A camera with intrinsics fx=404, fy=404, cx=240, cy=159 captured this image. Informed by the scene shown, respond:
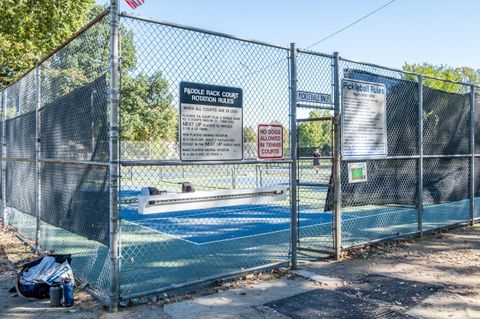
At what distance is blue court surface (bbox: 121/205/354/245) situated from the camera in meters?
9.13

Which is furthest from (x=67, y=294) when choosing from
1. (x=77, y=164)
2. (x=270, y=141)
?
(x=270, y=141)

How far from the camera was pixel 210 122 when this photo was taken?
16.6 feet

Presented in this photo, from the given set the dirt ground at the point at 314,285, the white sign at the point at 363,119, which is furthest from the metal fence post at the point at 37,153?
the white sign at the point at 363,119

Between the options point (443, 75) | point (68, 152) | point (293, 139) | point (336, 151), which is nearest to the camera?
point (68, 152)

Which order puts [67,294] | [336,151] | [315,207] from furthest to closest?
[315,207] < [336,151] < [67,294]

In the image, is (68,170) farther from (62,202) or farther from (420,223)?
(420,223)

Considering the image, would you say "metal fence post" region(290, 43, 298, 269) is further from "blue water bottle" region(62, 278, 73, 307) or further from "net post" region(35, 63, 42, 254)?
"net post" region(35, 63, 42, 254)

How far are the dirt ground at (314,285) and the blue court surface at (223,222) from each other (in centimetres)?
282

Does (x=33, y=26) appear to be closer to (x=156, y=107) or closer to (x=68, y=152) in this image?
(x=68, y=152)

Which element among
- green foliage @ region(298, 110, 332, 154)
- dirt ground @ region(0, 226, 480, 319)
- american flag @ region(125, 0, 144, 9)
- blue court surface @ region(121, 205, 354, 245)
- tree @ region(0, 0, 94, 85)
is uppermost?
tree @ region(0, 0, 94, 85)

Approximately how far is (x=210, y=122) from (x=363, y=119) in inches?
127

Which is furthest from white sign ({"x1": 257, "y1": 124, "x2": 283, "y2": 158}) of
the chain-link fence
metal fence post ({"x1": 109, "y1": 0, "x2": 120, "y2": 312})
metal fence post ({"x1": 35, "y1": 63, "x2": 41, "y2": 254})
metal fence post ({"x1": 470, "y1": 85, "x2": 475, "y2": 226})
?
metal fence post ({"x1": 470, "y1": 85, "x2": 475, "y2": 226})

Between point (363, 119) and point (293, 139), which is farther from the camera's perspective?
point (363, 119)

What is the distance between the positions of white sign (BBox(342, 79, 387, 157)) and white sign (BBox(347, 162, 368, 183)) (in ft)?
0.65
